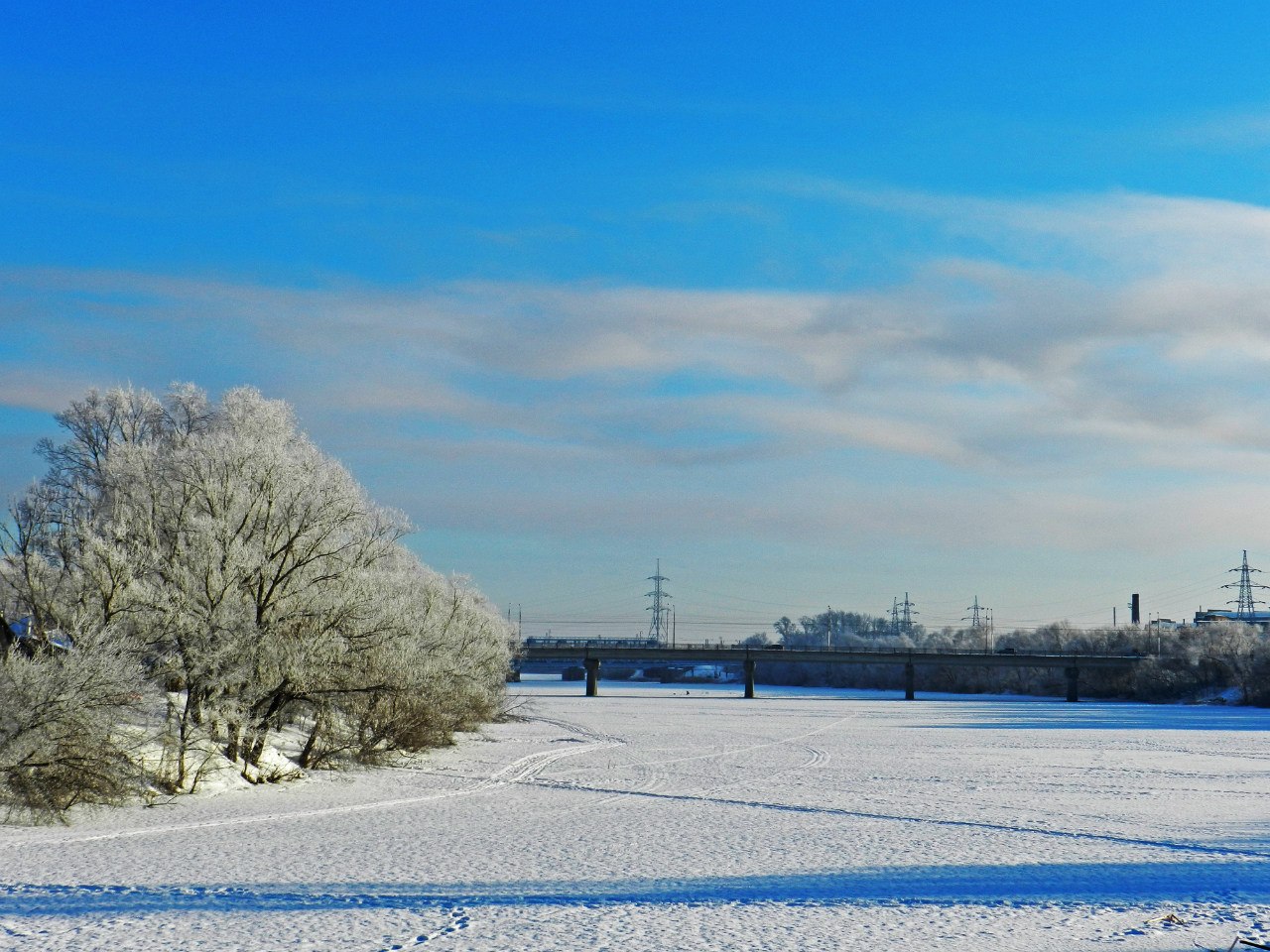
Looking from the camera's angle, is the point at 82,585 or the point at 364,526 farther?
the point at 364,526

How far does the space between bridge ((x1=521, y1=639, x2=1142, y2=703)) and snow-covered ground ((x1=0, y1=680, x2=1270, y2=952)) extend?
97.8 metres

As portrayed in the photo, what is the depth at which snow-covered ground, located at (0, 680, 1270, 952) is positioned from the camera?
15.0 meters

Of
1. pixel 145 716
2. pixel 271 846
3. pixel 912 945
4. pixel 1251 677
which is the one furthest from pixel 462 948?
pixel 1251 677

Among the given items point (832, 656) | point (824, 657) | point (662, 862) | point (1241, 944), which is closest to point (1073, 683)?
point (832, 656)

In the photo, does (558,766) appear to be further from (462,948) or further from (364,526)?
(462,948)

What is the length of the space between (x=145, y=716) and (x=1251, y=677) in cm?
11388

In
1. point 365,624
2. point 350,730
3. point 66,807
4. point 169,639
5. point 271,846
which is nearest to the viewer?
point 271,846

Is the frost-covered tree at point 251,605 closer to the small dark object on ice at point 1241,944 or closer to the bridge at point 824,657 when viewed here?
the small dark object on ice at point 1241,944

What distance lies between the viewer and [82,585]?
29.5 meters

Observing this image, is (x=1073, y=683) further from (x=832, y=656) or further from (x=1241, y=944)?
(x=1241, y=944)

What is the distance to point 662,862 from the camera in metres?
20.2

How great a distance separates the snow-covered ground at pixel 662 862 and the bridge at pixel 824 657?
3850 inches

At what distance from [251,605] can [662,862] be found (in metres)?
15.2

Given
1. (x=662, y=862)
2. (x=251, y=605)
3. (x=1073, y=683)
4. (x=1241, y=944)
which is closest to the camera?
(x=1241, y=944)
